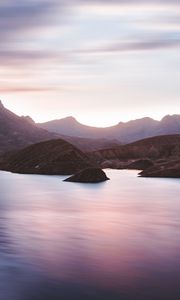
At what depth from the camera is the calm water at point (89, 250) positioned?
2094 centimetres

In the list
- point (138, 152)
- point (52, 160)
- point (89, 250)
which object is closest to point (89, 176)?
point (52, 160)

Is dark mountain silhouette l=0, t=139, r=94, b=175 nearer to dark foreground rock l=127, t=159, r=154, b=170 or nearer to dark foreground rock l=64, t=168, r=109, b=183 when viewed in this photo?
dark foreground rock l=64, t=168, r=109, b=183

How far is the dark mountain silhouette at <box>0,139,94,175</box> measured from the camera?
110688 mm

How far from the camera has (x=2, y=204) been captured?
57.2 metres

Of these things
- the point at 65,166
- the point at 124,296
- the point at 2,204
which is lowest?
the point at 124,296

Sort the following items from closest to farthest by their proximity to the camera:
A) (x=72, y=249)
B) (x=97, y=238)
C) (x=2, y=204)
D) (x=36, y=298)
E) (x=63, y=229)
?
(x=36, y=298) → (x=72, y=249) → (x=97, y=238) → (x=63, y=229) → (x=2, y=204)

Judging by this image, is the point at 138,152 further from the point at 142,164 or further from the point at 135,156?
the point at 142,164

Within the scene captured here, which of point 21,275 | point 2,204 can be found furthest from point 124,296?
point 2,204

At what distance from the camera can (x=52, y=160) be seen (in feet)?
372

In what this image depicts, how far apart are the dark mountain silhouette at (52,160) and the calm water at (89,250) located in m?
51.3

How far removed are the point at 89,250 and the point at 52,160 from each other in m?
84.7

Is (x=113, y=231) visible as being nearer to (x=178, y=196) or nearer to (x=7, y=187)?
(x=178, y=196)

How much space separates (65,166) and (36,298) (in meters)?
92.1

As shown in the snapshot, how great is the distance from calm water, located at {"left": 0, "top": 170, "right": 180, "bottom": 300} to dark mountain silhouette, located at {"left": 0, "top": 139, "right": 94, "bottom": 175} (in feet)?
168
